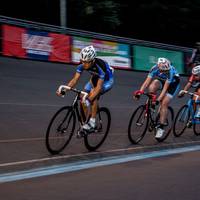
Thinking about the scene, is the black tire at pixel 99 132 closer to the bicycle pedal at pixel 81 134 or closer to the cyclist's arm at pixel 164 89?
the bicycle pedal at pixel 81 134

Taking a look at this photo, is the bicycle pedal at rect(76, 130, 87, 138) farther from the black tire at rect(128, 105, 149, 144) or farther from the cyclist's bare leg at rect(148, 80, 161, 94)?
the cyclist's bare leg at rect(148, 80, 161, 94)

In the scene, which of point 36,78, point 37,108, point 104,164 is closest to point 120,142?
point 104,164

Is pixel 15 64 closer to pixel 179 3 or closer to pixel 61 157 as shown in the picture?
pixel 61 157

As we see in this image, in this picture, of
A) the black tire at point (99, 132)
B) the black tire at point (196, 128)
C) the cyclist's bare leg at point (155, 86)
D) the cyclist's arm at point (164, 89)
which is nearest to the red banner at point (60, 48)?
the black tire at point (196, 128)

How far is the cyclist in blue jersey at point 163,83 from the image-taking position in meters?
11.0

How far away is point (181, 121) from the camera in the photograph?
1237 centimetres

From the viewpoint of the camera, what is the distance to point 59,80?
19.0 m

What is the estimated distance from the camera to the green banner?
25828 mm

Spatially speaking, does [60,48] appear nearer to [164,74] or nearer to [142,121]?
[164,74]

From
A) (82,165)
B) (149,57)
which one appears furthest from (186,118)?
(149,57)

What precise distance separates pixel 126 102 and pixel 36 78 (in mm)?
3269

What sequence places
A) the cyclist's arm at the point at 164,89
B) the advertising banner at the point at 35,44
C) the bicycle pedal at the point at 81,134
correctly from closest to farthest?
the bicycle pedal at the point at 81,134, the cyclist's arm at the point at 164,89, the advertising banner at the point at 35,44

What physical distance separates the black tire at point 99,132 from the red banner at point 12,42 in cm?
1123

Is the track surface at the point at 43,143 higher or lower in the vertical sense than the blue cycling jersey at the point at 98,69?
lower
